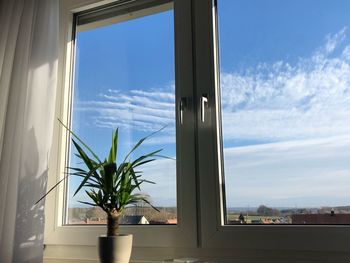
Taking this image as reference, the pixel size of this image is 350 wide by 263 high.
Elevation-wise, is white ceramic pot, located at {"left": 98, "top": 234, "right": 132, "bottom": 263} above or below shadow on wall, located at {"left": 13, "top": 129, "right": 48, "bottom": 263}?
below

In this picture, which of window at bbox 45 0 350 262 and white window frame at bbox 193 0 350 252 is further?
window at bbox 45 0 350 262

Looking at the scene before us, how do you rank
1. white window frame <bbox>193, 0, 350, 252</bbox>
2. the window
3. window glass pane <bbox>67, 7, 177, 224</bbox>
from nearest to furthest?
white window frame <bbox>193, 0, 350, 252</bbox> < the window < window glass pane <bbox>67, 7, 177, 224</bbox>

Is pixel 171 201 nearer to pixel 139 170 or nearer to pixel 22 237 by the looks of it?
pixel 139 170

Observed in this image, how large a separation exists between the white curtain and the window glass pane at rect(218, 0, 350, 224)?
30.5 inches

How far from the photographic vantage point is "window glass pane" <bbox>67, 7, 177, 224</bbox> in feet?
5.32

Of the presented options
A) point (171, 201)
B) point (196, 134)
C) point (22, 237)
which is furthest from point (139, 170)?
point (22, 237)

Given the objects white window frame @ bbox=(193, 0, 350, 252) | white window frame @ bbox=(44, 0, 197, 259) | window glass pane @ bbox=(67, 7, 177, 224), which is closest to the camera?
white window frame @ bbox=(193, 0, 350, 252)

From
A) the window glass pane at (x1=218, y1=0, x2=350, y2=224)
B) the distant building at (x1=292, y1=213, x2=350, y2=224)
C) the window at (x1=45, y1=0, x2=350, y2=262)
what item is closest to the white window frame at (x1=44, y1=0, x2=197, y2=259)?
the window at (x1=45, y1=0, x2=350, y2=262)

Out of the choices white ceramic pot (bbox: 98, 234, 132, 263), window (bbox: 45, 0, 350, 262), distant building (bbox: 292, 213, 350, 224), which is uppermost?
window (bbox: 45, 0, 350, 262)

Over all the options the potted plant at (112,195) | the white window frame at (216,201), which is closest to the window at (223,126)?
the white window frame at (216,201)

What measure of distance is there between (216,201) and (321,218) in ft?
1.28

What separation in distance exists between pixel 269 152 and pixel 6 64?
1.21 meters

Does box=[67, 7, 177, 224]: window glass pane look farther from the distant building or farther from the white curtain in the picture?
the distant building

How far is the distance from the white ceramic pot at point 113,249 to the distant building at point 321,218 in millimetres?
638
